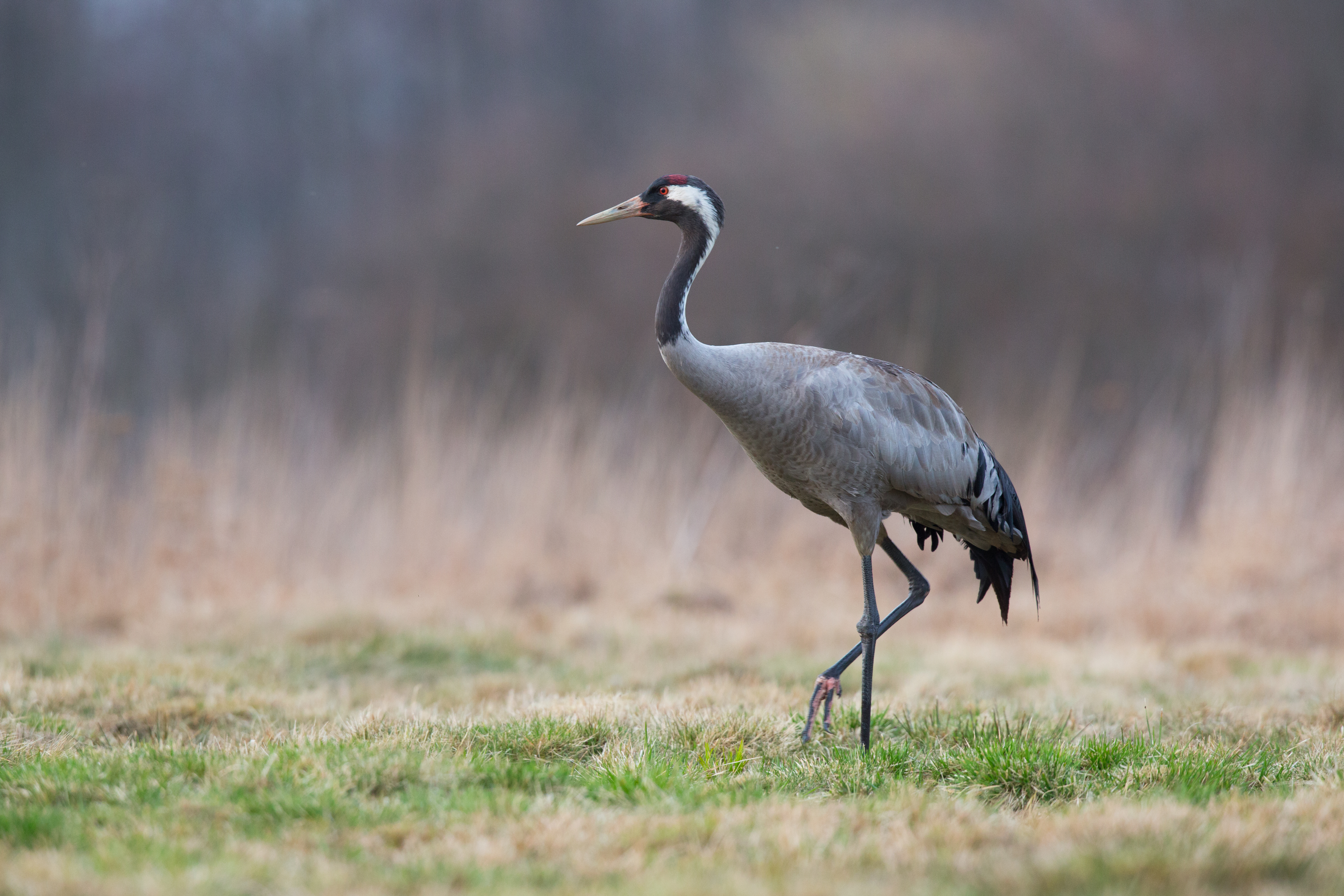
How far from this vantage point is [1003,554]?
468 cm

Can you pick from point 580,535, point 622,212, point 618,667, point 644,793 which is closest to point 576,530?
point 580,535

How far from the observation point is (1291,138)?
1388 centimetres

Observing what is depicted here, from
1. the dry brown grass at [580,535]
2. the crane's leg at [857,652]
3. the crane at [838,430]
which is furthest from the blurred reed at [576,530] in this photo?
the crane at [838,430]

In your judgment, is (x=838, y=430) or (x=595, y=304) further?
(x=595, y=304)

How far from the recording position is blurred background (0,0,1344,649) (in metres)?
7.45

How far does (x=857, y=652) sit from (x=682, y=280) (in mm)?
1390

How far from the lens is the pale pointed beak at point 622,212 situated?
163 inches

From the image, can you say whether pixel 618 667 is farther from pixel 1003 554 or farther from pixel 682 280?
pixel 682 280

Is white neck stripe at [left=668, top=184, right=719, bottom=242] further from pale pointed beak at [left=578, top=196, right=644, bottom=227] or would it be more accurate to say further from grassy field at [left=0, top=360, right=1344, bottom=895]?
grassy field at [left=0, top=360, right=1344, bottom=895]

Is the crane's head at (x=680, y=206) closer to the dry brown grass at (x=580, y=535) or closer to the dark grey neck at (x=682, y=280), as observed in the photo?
the dark grey neck at (x=682, y=280)

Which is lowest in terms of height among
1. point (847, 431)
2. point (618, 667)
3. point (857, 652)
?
point (618, 667)

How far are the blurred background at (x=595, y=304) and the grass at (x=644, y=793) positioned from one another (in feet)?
8.28

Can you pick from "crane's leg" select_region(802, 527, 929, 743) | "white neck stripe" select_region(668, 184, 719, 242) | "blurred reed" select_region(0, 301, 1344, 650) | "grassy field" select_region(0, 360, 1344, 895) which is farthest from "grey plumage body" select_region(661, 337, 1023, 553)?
"blurred reed" select_region(0, 301, 1344, 650)

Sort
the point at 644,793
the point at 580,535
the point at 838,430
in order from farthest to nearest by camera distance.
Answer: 1. the point at 580,535
2. the point at 838,430
3. the point at 644,793
